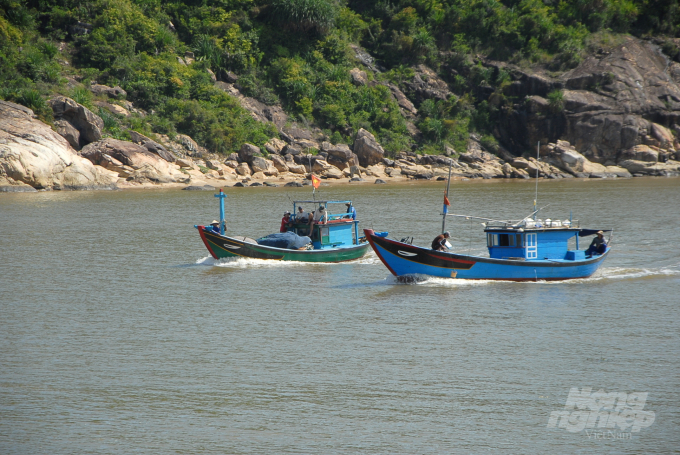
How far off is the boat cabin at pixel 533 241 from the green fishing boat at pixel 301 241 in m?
6.48

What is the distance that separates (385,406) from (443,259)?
389 inches

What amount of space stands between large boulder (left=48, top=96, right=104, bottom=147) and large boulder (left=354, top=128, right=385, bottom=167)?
24.1m

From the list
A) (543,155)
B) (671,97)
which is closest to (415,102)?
(543,155)

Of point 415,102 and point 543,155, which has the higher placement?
point 415,102

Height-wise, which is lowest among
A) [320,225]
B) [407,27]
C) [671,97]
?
[320,225]

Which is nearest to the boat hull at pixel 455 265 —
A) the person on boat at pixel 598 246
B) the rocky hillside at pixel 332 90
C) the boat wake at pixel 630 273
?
the boat wake at pixel 630 273

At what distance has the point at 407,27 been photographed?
272 ft

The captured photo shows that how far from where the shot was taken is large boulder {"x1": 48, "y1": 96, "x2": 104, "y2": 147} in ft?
182

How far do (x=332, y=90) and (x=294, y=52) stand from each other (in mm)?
6978

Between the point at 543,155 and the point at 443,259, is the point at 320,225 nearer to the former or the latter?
the point at 443,259

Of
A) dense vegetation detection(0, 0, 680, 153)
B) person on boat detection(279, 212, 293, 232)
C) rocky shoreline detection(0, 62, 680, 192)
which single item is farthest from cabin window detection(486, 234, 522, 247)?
dense vegetation detection(0, 0, 680, 153)

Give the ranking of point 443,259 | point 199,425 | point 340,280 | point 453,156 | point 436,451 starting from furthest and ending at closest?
point 453,156 < point 340,280 < point 443,259 < point 199,425 < point 436,451

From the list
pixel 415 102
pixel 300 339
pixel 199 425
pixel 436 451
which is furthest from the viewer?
pixel 415 102

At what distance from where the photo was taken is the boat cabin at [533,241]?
70.9 ft
